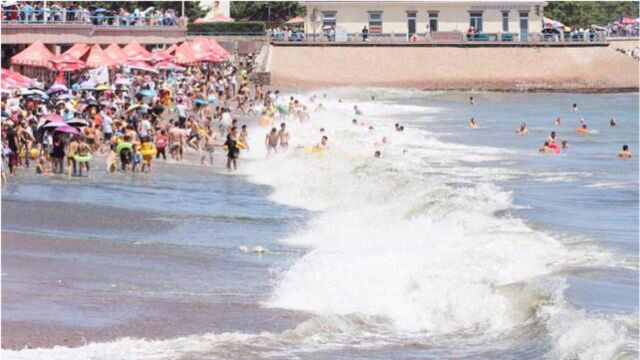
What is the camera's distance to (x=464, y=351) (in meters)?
14.7

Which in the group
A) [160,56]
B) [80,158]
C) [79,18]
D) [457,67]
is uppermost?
[79,18]

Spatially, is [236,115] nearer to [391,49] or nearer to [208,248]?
[391,49]

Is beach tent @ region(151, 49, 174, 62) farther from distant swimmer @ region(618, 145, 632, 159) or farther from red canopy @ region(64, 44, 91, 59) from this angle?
distant swimmer @ region(618, 145, 632, 159)

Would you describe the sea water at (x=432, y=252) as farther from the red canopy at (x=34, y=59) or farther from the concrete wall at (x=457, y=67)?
the concrete wall at (x=457, y=67)

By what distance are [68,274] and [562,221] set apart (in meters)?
11.9

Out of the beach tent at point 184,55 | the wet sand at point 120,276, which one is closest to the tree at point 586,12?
the beach tent at point 184,55

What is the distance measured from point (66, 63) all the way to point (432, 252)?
30.0 metres

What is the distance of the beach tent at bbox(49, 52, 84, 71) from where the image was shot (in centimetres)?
4825

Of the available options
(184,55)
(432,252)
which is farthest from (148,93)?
(432,252)

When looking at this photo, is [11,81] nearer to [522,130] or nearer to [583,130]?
[522,130]

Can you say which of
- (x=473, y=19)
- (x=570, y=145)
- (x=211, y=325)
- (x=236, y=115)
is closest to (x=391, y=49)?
(x=473, y=19)

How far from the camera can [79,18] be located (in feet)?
200

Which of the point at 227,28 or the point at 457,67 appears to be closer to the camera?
the point at 457,67

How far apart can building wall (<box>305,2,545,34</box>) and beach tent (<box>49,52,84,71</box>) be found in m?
37.5
